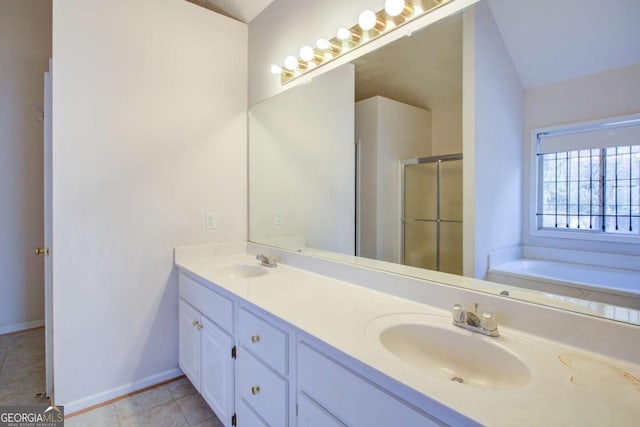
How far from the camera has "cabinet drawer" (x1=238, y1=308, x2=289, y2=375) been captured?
1.12 m

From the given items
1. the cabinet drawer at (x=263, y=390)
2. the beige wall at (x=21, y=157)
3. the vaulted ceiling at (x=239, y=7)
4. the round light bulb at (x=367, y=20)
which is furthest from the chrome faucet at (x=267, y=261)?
the beige wall at (x=21, y=157)

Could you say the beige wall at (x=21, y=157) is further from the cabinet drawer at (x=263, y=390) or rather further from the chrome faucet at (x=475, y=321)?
the chrome faucet at (x=475, y=321)

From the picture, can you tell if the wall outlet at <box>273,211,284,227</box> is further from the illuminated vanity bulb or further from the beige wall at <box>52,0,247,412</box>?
the illuminated vanity bulb

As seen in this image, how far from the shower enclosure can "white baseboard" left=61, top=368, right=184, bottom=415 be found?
1.72 metres

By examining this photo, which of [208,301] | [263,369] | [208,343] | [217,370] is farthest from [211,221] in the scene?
[263,369]

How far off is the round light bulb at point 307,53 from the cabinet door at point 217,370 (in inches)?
61.1

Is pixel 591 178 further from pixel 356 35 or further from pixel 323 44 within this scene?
pixel 323 44

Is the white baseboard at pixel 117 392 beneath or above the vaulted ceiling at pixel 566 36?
beneath

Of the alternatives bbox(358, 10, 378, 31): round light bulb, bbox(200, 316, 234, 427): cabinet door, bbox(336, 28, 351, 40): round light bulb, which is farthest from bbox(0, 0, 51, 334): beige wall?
bbox(358, 10, 378, 31): round light bulb

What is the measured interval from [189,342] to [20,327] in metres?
2.09

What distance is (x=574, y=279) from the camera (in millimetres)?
962

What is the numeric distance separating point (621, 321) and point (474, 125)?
74 cm

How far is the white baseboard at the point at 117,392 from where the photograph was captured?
1.75m

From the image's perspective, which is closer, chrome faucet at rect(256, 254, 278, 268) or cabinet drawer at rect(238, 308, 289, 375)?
cabinet drawer at rect(238, 308, 289, 375)
